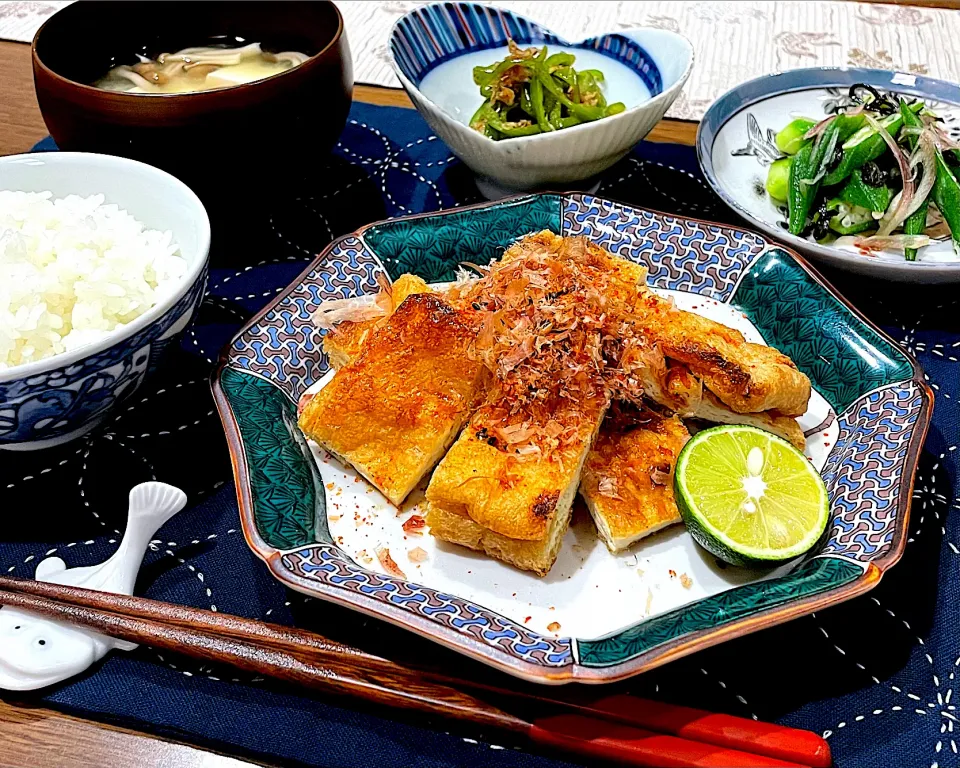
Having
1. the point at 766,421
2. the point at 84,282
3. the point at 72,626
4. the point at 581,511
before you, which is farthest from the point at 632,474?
the point at 84,282

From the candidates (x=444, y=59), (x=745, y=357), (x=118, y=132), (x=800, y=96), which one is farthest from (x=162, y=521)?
(x=800, y=96)

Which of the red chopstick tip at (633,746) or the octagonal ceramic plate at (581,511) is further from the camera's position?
the octagonal ceramic plate at (581,511)

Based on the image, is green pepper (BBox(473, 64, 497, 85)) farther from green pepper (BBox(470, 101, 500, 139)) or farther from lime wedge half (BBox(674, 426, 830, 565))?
lime wedge half (BBox(674, 426, 830, 565))

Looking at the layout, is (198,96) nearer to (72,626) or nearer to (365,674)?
(72,626)

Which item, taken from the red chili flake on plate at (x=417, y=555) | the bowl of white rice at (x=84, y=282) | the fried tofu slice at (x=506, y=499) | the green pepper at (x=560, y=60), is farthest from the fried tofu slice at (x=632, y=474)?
the green pepper at (x=560, y=60)

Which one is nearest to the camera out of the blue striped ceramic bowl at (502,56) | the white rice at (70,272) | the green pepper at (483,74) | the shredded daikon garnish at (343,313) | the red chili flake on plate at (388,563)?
the red chili flake on plate at (388,563)

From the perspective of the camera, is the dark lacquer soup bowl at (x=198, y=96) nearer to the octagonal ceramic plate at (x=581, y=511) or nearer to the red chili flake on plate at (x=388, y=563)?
the octagonal ceramic plate at (x=581, y=511)
